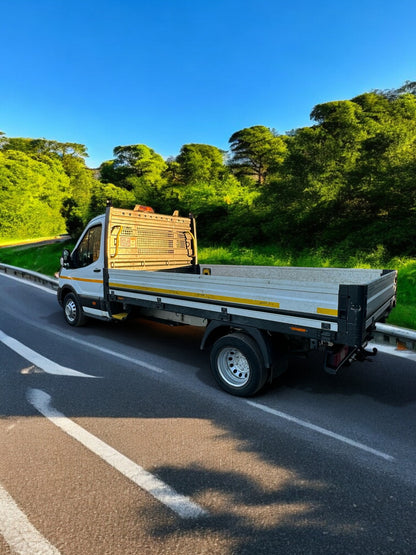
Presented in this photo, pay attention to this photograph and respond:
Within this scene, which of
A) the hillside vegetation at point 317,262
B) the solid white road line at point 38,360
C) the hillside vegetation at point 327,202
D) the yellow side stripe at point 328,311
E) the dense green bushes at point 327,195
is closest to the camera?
the yellow side stripe at point 328,311

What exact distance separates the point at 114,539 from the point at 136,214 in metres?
5.72

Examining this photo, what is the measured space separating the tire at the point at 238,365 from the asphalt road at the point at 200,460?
6.9 inches

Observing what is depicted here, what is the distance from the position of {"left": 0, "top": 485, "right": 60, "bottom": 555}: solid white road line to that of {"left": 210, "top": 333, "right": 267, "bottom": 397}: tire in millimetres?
2619

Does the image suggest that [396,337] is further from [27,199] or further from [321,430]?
[27,199]

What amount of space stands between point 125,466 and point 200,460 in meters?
0.69

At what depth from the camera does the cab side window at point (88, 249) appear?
6.91 metres

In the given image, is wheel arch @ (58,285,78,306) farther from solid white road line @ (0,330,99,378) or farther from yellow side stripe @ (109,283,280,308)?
yellow side stripe @ (109,283,280,308)

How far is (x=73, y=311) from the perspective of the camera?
7695 mm

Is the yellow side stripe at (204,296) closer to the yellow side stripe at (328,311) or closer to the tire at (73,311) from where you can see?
the yellow side stripe at (328,311)

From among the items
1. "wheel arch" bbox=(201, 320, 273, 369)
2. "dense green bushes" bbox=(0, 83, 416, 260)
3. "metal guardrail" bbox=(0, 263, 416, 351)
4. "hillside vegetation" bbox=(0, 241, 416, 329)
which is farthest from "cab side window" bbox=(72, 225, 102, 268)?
"dense green bushes" bbox=(0, 83, 416, 260)

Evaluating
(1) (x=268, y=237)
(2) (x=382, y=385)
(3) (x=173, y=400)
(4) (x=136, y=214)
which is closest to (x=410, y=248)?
(1) (x=268, y=237)

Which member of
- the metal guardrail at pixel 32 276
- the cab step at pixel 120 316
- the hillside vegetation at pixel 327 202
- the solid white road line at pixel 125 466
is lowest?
the solid white road line at pixel 125 466

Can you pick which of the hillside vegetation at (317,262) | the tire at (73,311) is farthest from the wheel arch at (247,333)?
the hillside vegetation at (317,262)

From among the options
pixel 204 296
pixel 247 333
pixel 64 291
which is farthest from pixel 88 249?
pixel 247 333
